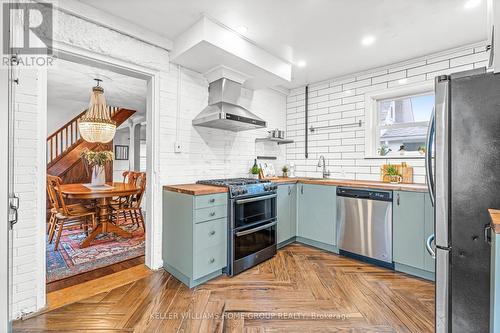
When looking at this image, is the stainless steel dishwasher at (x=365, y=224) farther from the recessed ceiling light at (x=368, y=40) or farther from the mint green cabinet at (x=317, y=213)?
the recessed ceiling light at (x=368, y=40)

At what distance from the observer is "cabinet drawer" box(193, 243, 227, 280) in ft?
7.25

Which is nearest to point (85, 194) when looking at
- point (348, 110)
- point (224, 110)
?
point (224, 110)

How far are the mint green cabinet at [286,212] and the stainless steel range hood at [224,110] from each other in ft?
3.05

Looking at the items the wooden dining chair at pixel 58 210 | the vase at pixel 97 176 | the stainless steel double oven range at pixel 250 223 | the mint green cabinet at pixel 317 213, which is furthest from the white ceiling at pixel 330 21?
the vase at pixel 97 176

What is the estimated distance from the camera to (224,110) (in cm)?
268

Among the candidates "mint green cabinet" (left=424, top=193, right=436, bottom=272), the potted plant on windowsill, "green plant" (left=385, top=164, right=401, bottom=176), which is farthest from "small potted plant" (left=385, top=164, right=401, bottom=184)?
the potted plant on windowsill

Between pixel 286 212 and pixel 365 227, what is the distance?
0.95m

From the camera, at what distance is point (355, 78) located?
3.45m

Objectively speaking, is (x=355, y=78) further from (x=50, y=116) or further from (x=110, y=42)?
(x=50, y=116)

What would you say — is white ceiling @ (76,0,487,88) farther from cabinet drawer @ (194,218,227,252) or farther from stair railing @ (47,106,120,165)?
stair railing @ (47,106,120,165)

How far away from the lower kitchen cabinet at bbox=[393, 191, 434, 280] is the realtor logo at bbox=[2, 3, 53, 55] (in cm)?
338

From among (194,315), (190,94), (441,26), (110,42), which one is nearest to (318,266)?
(194,315)

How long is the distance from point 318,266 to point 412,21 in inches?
101

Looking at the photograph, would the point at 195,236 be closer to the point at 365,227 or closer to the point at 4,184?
the point at 4,184
